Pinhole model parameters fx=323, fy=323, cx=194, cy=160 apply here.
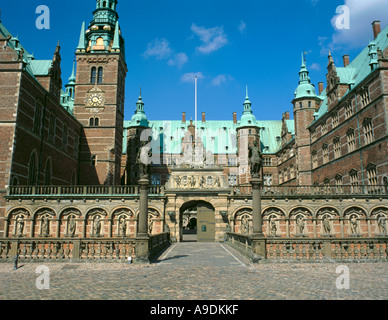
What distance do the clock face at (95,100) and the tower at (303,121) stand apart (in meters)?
23.9

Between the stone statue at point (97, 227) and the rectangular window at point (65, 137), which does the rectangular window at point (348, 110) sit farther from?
the rectangular window at point (65, 137)

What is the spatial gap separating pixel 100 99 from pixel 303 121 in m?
24.8

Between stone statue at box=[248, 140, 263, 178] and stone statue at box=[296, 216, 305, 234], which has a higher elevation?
stone statue at box=[248, 140, 263, 178]

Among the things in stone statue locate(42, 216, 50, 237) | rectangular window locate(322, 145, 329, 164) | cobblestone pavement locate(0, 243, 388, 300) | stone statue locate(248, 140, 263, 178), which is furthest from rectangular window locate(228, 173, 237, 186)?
cobblestone pavement locate(0, 243, 388, 300)

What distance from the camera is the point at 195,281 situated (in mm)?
9719

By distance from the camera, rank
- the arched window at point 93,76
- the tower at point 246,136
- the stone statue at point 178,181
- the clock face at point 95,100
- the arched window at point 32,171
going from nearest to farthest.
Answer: the arched window at point 32,171 < the stone statue at point 178,181 < the clock face at point 95,100 < the arched window at point 93,76 < the tower at point 246,136

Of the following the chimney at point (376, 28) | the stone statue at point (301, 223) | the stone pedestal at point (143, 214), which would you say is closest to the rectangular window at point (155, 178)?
the stone statue at point (301, 223)

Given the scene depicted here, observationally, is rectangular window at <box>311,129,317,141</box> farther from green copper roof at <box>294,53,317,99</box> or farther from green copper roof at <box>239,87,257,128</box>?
green copper roof at <box>239,87,257,128</box>

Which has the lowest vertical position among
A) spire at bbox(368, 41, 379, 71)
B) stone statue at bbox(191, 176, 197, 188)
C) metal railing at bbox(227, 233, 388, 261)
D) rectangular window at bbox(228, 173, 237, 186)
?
metal railing at bbox(227, 233, 388, 261)

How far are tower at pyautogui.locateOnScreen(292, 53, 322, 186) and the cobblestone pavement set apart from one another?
26479 millimetres

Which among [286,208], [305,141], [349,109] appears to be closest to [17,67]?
[286,208]

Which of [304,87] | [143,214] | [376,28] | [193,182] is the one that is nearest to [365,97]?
[376,28]

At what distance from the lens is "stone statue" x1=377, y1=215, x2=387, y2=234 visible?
24.8 meters

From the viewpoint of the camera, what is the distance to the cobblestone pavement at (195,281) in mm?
7902
